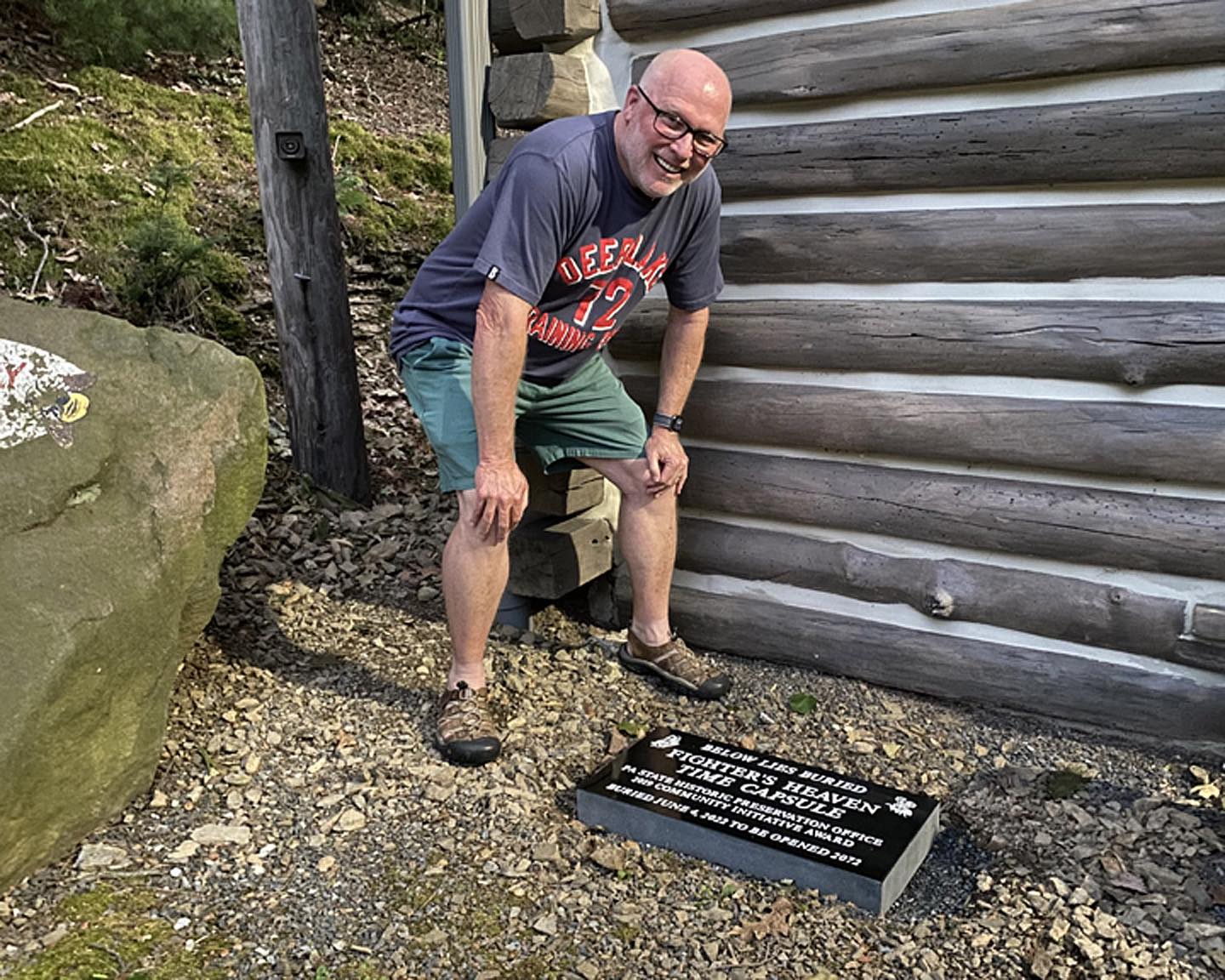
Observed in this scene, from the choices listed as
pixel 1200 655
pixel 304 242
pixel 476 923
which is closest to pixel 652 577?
pixel 476 923

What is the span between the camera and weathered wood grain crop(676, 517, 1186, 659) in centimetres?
354

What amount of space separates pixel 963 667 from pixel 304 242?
11.0ft

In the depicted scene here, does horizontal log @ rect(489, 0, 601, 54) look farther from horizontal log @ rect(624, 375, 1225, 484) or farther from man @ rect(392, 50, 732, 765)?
horizontal log @ rect(624, 375, 1225, 484)

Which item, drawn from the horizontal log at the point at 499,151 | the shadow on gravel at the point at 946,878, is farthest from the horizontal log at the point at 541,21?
the shadow on gravel at the point at 946,878

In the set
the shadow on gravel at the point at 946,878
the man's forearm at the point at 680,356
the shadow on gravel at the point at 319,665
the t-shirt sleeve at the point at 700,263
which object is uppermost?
the t-shirt sleeve at the point at 700,263

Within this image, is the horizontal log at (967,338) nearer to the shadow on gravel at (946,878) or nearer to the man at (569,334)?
the man at (569,334)

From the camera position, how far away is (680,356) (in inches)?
150

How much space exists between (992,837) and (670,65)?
2.29 meters

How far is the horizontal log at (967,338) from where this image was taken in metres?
3.33

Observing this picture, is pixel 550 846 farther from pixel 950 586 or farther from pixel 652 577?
pixel 950 586

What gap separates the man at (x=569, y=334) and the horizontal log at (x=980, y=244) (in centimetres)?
31

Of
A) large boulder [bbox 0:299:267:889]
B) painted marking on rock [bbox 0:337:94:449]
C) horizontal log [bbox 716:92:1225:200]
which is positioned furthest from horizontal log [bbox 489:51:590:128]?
painted marking on rock [bbox 0:337:94:449]

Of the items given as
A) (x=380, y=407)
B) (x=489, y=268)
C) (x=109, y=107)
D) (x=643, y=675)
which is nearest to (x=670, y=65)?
(x=489, y=268)

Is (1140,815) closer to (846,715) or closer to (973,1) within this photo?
(846,715)
